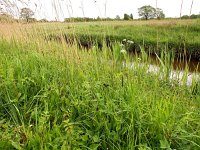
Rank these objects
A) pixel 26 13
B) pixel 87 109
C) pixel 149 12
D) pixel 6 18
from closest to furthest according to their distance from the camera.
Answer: pixel 87 109 < pixel 149 12 < pixel 26 13 < pixel 6 18

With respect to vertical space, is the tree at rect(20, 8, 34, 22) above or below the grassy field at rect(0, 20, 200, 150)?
above

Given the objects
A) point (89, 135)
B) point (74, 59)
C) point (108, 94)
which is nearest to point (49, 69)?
point (74, 59)

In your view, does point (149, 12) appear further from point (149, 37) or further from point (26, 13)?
point (149, 37)

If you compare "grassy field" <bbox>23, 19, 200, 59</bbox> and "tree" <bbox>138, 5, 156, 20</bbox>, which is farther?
"grassy field" <bbox>23, 19, 200, 59</bbox>

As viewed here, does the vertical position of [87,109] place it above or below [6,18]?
below

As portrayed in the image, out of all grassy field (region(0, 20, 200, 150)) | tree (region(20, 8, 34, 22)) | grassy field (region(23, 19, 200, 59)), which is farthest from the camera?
tree (region(20, 8, 34, 22))

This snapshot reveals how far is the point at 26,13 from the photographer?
542 centimetres

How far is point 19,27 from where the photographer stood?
557 centimetres

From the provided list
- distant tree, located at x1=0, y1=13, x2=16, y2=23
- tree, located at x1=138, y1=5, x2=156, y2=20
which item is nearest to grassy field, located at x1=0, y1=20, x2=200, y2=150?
tree, located at x1=138, y1=5, x2=156, y2=20

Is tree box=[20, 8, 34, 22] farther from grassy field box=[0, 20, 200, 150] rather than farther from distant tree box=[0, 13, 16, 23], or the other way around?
grassy field box=[0, 20, 200, 150]

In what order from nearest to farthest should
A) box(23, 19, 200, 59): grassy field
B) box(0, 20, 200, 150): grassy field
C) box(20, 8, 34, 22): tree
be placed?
box(0, 20, 200, 150): grassy field, box(23, 19, 200, 59): grassy field, box(20, 8, 34, 22): tree

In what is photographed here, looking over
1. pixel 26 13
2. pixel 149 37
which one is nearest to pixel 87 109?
pixel 26 13

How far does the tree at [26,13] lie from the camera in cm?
533

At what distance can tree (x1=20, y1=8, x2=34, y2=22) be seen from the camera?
17.5 ft
